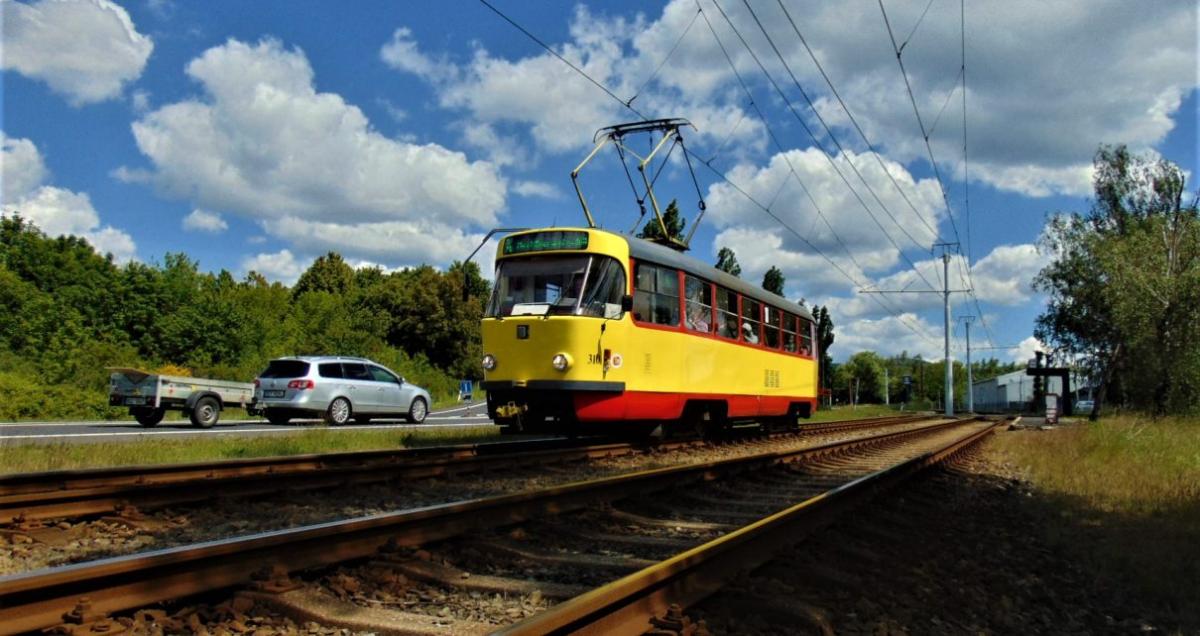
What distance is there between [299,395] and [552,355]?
390 inches

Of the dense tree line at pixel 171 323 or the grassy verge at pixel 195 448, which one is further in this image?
the dense tree line at pixel 171 323

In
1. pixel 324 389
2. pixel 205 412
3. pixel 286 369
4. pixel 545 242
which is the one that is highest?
pixel 545 242

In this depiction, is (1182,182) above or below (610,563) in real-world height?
above

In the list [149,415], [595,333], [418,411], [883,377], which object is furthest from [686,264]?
[883,377]

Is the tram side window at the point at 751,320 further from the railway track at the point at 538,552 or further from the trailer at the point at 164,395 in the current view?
the trailer at the point at 164,395

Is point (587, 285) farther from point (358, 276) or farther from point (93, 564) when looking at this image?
point (358, 276)

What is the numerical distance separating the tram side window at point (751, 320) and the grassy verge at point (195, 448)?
16.7ft

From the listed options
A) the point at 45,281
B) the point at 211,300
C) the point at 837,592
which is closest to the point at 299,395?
the point at 837,592

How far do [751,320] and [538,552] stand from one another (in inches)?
423

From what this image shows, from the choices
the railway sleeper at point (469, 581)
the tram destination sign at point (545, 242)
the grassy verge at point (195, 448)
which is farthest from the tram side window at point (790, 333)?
the railway sleeper at point (469, 581)

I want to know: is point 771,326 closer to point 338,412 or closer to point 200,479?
point 338,412

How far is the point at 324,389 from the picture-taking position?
18.7 meters

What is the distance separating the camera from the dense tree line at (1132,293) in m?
28.5

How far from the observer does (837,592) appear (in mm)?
4484
